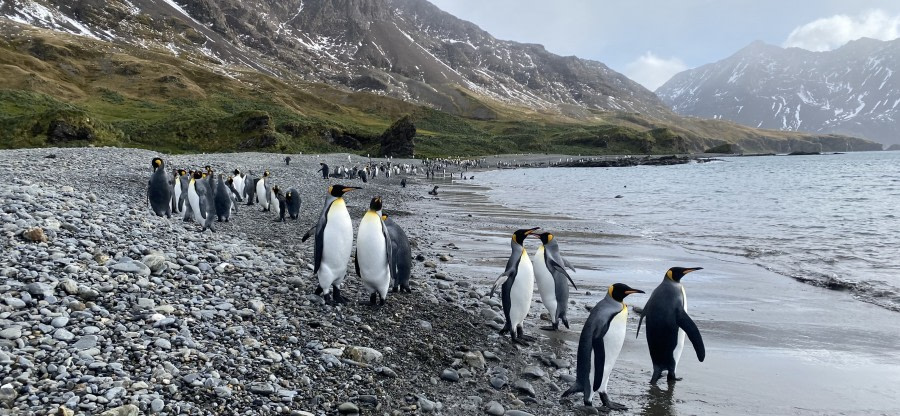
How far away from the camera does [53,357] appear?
341cm

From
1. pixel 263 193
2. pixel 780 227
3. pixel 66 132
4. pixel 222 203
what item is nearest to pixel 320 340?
pixel 222 203

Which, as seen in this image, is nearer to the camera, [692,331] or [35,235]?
[692,331]

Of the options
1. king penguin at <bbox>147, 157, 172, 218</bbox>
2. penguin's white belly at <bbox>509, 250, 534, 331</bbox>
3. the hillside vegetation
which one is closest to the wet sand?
penguin's white belly at <bbox>509, 250, 534, 331</bbox>

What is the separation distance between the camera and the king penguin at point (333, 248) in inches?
240

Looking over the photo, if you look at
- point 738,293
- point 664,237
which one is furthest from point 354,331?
point 664,237

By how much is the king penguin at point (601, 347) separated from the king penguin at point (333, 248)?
2.70 metres

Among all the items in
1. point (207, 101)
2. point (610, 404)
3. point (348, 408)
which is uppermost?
point (207, 101)

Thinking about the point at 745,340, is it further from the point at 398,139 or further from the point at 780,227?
the point at 398,139

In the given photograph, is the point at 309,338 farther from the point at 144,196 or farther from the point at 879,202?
the point at 879,202

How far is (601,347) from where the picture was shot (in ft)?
15.9

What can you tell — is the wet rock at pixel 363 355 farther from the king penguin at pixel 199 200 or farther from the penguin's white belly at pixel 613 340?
the king penguin at pixel 199 200

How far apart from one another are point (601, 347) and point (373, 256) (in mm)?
2808

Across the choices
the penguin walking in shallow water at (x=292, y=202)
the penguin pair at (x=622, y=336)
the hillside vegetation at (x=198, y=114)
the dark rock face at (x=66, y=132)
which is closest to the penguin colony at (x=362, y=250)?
the penguin pair at (x=622, y=336)

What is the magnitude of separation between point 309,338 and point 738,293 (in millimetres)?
6596
